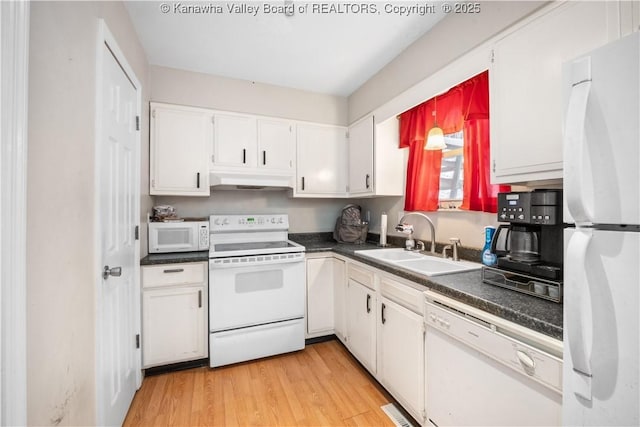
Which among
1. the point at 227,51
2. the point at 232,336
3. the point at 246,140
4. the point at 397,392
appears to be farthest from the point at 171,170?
the point at 397,392

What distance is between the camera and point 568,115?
2.33ft

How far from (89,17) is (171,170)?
1307mm

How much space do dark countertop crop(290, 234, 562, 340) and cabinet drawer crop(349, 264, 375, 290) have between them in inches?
12.0

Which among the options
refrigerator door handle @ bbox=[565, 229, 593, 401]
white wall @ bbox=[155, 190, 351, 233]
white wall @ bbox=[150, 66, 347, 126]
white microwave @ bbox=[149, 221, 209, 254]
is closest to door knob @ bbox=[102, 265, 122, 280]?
white microwave @ bbox=[149, 221, 209, 254]

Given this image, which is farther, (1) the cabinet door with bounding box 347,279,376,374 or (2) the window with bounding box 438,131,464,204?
(2) the window with bounding box 438,131,464,204

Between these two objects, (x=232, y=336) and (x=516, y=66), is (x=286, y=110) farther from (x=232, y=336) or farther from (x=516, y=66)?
(x=232, y=336)

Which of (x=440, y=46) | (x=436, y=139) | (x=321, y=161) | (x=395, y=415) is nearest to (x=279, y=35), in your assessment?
(x=440, y=46)

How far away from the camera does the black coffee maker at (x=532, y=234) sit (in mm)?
1075

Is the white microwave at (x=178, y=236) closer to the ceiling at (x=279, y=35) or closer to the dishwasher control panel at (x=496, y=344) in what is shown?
the ceiling at (x=279, y=35)

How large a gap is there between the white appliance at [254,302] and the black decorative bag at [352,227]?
650 mm

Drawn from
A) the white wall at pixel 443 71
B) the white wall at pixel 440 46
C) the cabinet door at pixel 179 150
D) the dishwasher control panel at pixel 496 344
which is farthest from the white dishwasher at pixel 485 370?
the cabinet door at pixel 179 150

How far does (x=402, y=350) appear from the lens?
1583mm

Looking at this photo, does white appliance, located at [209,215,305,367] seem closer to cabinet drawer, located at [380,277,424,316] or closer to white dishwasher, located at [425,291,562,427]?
cabinet drawer, located at [380,277,424,316]

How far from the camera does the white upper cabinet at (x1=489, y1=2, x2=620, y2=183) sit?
102 centimetres
